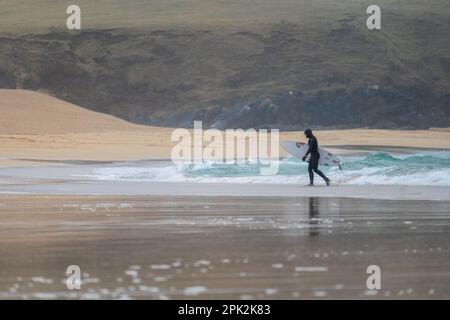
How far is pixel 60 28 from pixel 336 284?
65015 millimetres

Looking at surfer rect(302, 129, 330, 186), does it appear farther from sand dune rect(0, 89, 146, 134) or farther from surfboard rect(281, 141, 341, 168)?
sand dune rect(0, 89, 146, 134)

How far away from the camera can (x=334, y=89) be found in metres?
67.5

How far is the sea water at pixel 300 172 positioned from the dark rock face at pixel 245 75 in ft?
125

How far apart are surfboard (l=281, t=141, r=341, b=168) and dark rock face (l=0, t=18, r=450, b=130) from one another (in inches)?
1485

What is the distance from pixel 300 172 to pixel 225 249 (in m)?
12.9

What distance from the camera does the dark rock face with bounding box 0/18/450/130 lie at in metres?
66.1

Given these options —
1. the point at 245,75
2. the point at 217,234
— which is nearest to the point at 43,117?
the point at 245,75

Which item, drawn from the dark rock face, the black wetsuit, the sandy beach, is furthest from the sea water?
the dark rock face

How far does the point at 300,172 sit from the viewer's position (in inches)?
917

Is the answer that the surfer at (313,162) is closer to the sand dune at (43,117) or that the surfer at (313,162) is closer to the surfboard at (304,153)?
the surfboard at (304,153)

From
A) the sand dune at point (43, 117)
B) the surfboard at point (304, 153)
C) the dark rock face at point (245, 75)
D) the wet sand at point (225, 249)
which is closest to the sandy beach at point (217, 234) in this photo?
the wet sand at point (225, 249)

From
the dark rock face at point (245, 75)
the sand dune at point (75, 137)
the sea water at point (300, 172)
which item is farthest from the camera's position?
the dark rock face at point (245, 75)

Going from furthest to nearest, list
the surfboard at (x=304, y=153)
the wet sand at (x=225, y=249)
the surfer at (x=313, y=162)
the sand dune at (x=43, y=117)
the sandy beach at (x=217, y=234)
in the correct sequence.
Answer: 1. the sand dune at (x=43, y=117)
2. the surfboard at (x=304, y=153)
3. the surfer at (x=313, y=162)
4. the sandy beach at (x=217, y=234)
5. the wet sand at (x=225, y=249)

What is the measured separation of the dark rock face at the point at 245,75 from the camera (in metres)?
66.1
